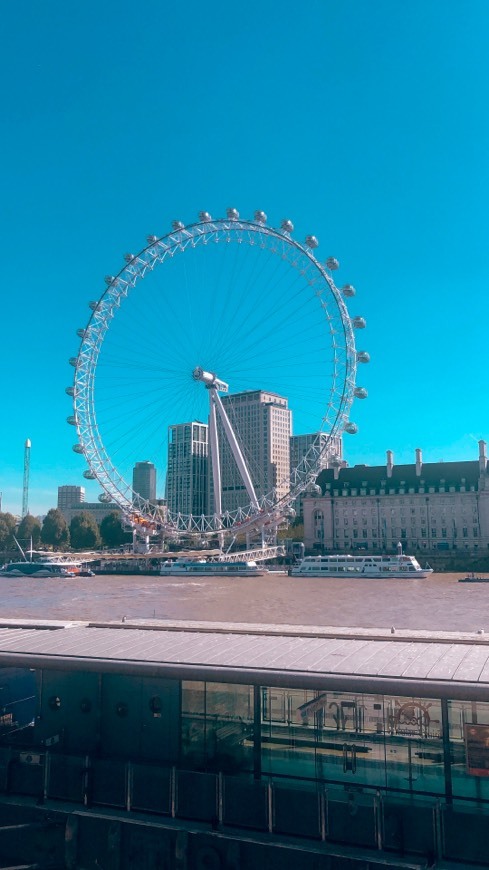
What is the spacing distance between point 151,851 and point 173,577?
5965 cm

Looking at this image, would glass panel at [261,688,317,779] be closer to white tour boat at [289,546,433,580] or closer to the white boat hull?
the white boat hull

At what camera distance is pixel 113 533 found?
96.6 m

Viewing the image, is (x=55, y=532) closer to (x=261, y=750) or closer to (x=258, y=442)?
(x=258, y=442)

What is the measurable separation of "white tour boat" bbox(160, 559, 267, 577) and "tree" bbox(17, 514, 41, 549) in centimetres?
3633

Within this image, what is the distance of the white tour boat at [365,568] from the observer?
59375 mm

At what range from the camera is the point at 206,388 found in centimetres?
5803

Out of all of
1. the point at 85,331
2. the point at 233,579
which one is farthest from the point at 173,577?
the point at 85,331

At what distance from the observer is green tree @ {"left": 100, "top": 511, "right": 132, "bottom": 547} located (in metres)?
95.4

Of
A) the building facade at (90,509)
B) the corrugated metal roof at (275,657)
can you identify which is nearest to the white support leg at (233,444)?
the corrugated metal roof at (275,657)

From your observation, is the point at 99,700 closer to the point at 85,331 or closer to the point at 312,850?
the point at 312,850

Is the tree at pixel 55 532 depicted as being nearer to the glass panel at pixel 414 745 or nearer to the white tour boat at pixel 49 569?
the white tour boat at pixel 49 569

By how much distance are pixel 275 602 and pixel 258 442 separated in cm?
6614

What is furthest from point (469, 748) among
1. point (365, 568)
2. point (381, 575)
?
point (365, 568)

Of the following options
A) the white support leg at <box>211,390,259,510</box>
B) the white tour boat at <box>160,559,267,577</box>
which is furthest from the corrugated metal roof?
the white tour boat at <box>160,559,267,577</box>
